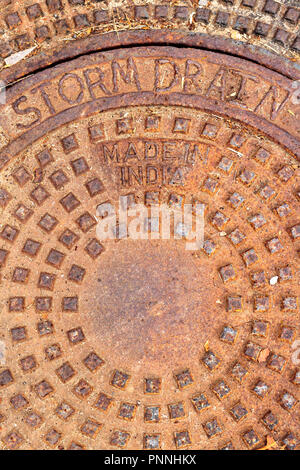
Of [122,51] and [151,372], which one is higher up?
[122,51]

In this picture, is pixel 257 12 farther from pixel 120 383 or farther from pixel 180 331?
pixel 120 383

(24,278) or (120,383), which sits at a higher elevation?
(24,278)

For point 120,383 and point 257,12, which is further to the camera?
point 257,12

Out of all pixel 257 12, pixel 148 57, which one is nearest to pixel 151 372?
pixel 148 57

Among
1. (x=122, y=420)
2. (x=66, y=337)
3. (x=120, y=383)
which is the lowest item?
(x=122, y=420)
